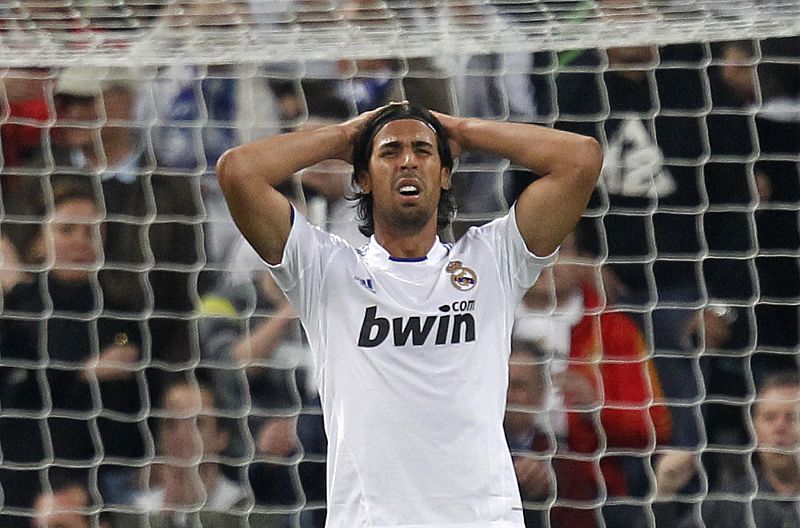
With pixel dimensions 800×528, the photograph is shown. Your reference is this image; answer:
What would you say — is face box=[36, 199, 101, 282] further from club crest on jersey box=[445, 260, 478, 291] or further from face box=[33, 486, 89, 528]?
club crest on jersey box=[445, 260, 478, 291]

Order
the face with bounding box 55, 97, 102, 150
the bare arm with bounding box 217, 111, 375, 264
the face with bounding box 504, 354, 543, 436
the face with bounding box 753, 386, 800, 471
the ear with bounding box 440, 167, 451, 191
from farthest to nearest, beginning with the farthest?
the face with bounding box 55, 97, 102, 150 → the face with bounding box 504, 354, 543, 436 → the face with bounding box 753, 386, 800, 471 → the ear with bounding box 440, 167, 451, 191 → the bare arm with bounding box 217, 111, 375, 264

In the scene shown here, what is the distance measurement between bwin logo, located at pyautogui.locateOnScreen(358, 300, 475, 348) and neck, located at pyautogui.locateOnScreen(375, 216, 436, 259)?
158 mm

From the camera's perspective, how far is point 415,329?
7.59ft

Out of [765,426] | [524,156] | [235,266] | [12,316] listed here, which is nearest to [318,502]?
[235,266]

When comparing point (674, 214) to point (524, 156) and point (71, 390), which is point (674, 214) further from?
point (71, 390)

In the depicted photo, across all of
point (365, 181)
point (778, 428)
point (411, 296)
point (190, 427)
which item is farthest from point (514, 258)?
point (190, 427)

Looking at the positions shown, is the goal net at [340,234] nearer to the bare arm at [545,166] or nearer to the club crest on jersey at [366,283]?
the bare arm at [545,166]

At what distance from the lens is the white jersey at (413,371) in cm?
223

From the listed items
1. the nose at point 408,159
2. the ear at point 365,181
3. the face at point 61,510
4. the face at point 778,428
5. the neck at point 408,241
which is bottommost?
the face at point 61,510

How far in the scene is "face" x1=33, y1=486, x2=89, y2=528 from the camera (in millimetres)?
3545

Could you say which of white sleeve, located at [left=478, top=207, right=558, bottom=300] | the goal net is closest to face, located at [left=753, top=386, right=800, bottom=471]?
the goal net

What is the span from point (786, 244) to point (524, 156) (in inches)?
56.2

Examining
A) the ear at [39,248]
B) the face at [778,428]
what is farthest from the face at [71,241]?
the face at [778,428]

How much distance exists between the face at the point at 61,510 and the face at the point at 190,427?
0.27 meters
